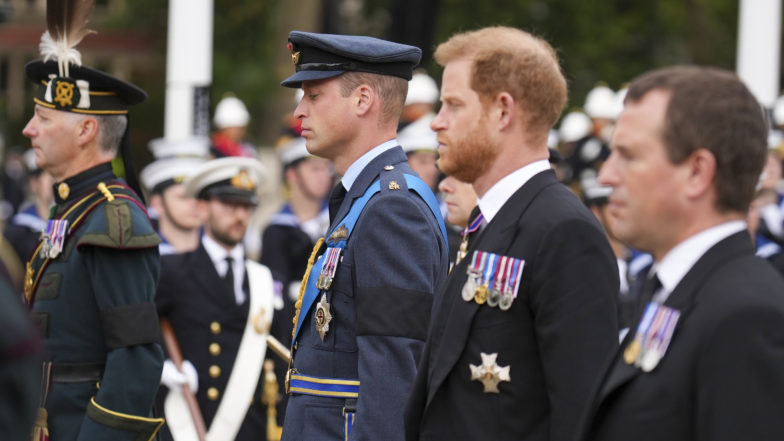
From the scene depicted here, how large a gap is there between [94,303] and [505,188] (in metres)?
1.88

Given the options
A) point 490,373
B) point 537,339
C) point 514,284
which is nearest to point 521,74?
point 514,284

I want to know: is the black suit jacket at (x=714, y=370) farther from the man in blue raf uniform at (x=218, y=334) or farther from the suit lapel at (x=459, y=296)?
the man in blue raf uniform at (x=218, y=334)

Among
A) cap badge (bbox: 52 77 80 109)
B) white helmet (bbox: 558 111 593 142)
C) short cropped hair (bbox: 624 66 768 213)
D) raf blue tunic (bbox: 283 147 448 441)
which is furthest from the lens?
white helmet (bbox: 558 111 593 142)

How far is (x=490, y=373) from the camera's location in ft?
12.1

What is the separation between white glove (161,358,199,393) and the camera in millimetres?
6730

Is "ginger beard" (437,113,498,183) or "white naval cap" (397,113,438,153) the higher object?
"ginger beard" (437,113,498,183)

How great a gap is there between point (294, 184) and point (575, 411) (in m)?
7.66

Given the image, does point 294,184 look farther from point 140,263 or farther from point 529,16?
point 529,16

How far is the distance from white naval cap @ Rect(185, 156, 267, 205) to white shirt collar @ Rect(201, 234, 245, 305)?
349 mm

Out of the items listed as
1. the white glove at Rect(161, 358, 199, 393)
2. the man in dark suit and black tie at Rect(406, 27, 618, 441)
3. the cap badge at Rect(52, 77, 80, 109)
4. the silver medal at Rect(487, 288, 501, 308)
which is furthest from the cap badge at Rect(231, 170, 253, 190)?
the silver medal at Rect(487, 288, 501, 308)

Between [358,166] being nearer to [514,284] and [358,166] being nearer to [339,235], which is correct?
[339,235]

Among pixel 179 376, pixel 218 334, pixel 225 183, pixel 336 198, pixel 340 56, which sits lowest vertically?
pixel 179 376

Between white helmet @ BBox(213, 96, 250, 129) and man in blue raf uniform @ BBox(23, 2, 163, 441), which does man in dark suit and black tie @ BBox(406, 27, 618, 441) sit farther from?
white helmet @ BBox(213, 96, 250, 129)

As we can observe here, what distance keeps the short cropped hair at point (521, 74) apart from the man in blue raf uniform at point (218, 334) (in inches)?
132
